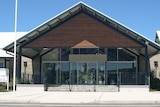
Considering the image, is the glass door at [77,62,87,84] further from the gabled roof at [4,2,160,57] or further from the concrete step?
the gabled roof at [4,2,160,57]

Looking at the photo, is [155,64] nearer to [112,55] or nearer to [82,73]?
[112,55]

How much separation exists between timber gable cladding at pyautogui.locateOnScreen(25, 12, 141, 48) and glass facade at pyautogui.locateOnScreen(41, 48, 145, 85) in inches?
129

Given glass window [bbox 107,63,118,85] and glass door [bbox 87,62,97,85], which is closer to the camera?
glass window [bbox 107,63,118,85]

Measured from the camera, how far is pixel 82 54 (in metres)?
34.6

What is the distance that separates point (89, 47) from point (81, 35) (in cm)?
130

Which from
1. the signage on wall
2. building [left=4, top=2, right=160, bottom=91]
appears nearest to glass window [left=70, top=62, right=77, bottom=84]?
building [left=4, top=2, right=160, bottom=91]

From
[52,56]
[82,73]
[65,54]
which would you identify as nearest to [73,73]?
[82,73]

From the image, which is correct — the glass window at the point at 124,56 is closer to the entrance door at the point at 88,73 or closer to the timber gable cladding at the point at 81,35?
the entrance door at the point at 88,73

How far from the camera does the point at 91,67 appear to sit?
114ft

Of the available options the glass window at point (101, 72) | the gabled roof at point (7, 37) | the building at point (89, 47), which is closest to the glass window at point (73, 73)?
the building at point (89, 47)

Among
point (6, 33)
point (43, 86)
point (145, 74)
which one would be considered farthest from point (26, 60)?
point (145, 74)

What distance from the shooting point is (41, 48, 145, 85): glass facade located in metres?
34.6

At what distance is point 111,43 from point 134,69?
19.2ft

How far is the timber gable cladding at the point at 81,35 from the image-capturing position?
31203 millimetres
